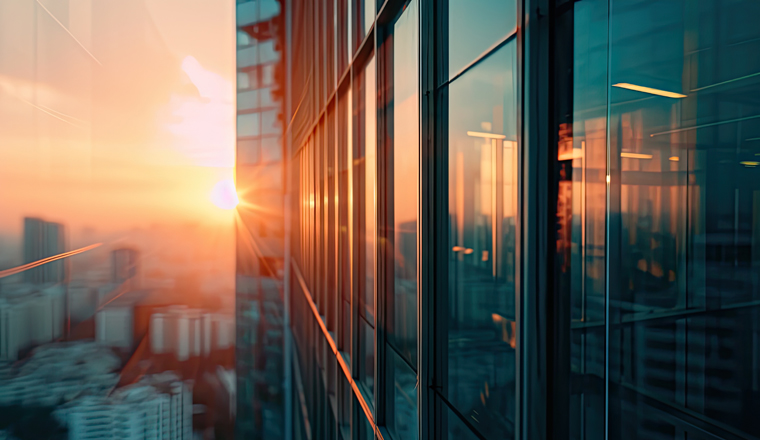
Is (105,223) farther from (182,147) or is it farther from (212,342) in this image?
(212,342)

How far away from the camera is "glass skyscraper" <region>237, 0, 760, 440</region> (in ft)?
4.04

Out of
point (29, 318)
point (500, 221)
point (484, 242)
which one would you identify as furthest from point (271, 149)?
point (500, 221)

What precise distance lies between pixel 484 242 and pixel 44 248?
17026 mm

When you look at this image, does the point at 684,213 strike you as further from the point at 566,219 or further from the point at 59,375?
the point at 59,375

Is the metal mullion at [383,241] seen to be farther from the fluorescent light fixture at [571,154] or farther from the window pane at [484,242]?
the fluorescent light fixture at [571,154]

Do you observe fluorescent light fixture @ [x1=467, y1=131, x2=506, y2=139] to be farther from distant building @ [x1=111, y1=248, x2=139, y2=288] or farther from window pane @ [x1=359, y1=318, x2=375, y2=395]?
distant building @ [x1=111, y1=248, x2=139, y2=288]

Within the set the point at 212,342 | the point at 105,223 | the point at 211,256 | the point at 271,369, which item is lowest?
the point at 271,369

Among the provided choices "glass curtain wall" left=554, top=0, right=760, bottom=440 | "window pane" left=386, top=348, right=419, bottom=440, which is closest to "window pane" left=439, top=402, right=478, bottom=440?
"window pane" left=386, top=348, right=419, bottom=440

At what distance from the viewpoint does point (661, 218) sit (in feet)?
4.56

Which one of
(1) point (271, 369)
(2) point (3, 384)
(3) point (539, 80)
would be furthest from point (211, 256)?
(3) point (539, 80)

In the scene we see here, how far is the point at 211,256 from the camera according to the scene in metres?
16.3

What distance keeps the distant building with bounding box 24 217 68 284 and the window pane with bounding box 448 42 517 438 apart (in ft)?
53.8

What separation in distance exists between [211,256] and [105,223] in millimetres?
3682

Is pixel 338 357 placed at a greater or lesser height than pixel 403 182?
lesser
